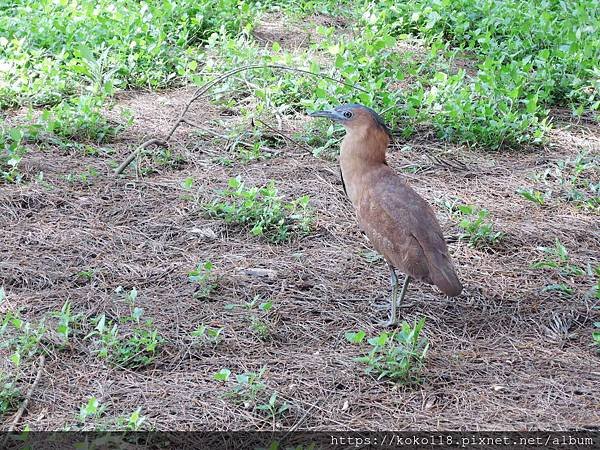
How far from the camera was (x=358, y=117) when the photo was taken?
5.35m

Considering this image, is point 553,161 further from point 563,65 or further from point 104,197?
point 104,197

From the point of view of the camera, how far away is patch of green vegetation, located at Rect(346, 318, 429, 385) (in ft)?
14.2

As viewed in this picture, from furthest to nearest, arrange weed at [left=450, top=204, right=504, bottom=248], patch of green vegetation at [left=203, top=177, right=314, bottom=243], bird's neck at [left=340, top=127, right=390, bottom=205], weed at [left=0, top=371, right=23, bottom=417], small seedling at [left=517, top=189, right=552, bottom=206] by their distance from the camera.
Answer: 1. small seedling at [left=517, top=189, right=552, bottom=206]
2. patch of green vegetation at [left=203, top=177, right=314, bottom=243]
3. weed at [left=450, top=204, right=504, bottom=248]
4. bird's neck at [left=340, top=127, right=390, bottom=205]
5. weed at [left=0, top=371, right=23, bottom=417]

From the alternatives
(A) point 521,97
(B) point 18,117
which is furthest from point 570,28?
(B) point 18,117

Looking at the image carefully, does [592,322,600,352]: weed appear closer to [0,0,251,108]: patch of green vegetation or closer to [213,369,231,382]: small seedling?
[213,369,231,382]: small seedling

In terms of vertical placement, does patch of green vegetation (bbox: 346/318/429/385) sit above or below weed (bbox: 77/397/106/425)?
above

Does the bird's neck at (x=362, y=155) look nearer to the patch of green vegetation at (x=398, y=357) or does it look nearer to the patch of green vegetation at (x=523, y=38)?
the patch of green vegetation at (x=398, y=357)

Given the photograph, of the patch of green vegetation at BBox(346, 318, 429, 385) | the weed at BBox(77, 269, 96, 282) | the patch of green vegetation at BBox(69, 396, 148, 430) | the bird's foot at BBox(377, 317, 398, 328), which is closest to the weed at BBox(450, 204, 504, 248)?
the bird's foot at BBox(377, 317, 398, 328)

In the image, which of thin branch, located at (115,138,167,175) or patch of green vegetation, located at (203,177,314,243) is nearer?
patch of green vegetation, located at (203,177,314,243)

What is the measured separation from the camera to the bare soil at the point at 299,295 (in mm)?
4160

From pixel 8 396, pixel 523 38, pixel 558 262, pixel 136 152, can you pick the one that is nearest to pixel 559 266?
pixel 558 262

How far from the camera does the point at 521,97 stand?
741 centimetres

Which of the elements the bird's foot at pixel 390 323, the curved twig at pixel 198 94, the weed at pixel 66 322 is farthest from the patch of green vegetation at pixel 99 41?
the bird's foot at pixel 390 323

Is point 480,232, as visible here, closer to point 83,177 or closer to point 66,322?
point 66,322
